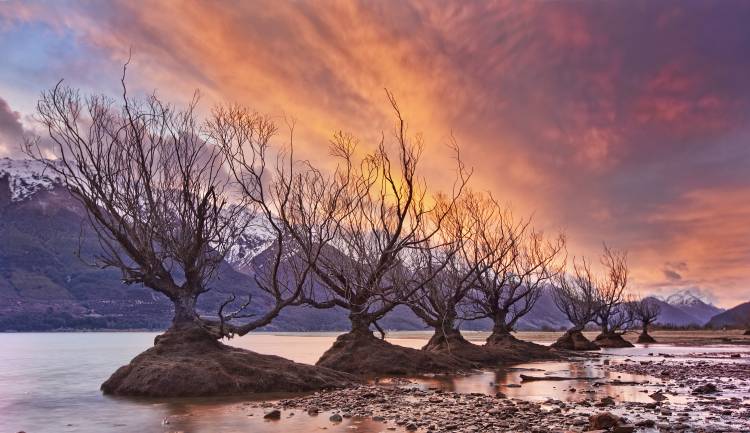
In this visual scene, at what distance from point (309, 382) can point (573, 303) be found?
4823cm

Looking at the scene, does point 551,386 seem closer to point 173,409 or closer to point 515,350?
point 173,409

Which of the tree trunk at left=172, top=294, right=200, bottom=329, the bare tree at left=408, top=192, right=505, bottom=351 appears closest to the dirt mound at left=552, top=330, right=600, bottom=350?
the bare tree at left=408, top=192, right=505, bottom=351

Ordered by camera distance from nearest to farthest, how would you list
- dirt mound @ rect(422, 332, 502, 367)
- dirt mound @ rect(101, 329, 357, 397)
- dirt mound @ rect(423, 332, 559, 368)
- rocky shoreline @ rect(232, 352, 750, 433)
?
rocky shoreline @ rect(232, 352, 750, 433) < dirt mound @ rect(101, 329, 357, 397) < dirt mound @ rect(422, 332, 502, 367) < dirt mound @ rect(423, 332, 559, 368)

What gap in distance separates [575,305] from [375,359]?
46.3m

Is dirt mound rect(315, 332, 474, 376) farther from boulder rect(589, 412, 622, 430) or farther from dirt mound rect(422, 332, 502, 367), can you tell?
boulder rect(589, 412, 622, 430)

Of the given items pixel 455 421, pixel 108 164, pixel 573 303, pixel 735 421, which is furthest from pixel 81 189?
pixel 573 303

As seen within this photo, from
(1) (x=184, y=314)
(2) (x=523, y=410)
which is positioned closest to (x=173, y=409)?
(1) (x=184, y=314)

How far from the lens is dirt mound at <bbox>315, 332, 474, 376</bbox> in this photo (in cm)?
2411

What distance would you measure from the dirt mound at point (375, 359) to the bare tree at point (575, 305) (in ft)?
106

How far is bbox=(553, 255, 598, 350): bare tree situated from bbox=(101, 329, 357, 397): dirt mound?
41.1m

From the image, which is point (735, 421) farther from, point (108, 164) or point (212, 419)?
point (108, 164)

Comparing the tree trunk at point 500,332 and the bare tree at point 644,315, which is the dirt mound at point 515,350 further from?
the bare tree at point 644,315

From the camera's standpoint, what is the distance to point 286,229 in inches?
926

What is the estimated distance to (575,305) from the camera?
2527 inches
